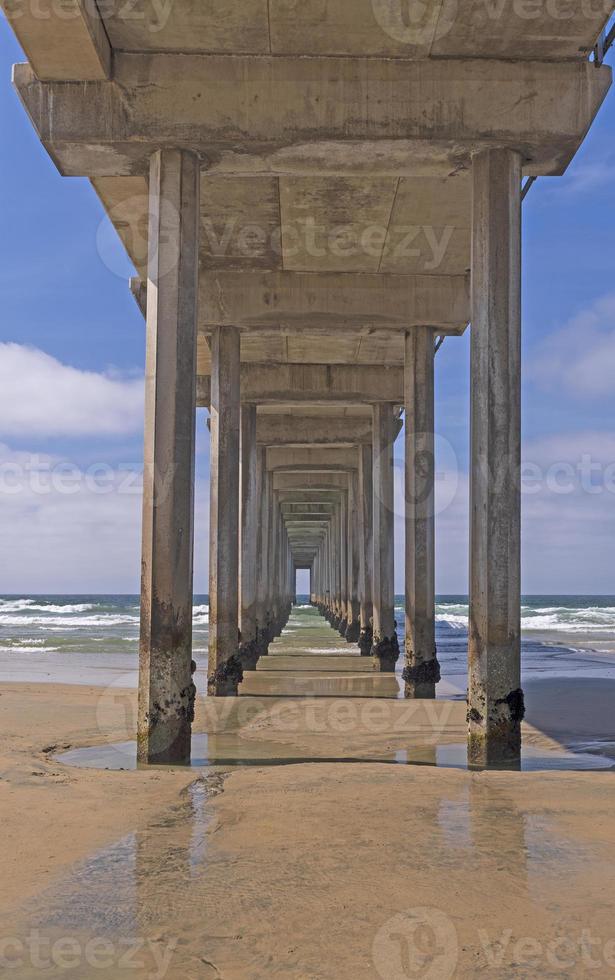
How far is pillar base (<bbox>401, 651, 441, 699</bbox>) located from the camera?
47.2ft

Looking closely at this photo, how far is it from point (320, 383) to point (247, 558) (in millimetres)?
5163

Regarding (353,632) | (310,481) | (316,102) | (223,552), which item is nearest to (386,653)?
(223,552)

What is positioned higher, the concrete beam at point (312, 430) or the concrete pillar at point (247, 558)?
the concrete beam at point (312, 430)

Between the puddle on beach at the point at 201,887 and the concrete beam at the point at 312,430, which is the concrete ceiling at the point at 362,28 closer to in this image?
the puddle on beach at the point at 201,887

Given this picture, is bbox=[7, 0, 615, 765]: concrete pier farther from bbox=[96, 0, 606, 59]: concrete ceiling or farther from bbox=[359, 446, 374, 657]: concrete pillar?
bbox=[359, 446, 374, 657]: concrete pillar

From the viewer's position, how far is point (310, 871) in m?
4.97

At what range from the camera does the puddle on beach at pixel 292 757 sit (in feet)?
27.8

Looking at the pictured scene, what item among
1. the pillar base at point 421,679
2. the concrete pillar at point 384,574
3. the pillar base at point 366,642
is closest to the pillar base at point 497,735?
the pillar base at point 421,679

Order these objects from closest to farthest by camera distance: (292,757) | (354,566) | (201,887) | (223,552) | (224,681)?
(201,887), (292,757), (224,681), (223,552), (354,566)

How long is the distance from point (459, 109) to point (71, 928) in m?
7.90

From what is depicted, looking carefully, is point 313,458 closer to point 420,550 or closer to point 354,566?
point 354,566

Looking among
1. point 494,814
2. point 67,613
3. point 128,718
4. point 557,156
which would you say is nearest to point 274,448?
point 128,718

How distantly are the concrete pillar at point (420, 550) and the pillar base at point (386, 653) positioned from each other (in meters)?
4.39

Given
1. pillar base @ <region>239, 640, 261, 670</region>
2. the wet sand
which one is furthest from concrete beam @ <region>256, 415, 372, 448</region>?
the wet sand
